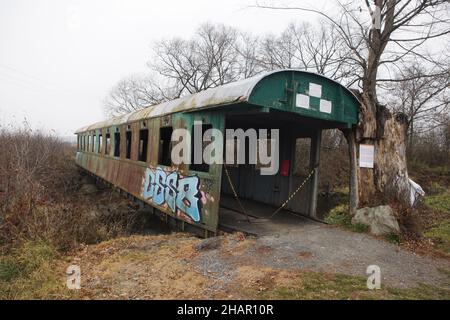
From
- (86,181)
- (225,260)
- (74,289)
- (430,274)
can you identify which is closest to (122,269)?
(74,289)

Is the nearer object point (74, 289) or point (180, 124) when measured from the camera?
point (74, 289)

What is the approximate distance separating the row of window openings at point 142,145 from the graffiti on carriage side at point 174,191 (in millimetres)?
655

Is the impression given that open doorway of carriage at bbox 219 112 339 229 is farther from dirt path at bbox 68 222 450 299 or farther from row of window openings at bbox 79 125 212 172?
dirt path at bbox 68 222 450 299

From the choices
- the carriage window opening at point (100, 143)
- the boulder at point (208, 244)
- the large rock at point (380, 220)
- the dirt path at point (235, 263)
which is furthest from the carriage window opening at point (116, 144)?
the large rock at point (380, 220)

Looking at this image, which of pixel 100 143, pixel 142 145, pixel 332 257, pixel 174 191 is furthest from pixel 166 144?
pixel 100 143

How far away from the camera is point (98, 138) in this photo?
1839 centimetres

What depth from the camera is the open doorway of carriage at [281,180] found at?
30.1ft

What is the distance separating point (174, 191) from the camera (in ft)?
29.3

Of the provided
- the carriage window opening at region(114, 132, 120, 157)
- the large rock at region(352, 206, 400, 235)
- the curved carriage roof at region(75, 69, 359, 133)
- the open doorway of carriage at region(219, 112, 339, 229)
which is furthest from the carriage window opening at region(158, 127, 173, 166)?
the large rock at region(352, 206, 400, 235)

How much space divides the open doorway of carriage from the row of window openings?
1.56 metres

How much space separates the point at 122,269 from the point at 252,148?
7.14 metres

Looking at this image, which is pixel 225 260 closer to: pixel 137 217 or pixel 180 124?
pixel 180 124

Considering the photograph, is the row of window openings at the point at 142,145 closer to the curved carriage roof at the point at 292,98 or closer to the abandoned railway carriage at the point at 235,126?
the abandoned railway carriage at the point at 235,126

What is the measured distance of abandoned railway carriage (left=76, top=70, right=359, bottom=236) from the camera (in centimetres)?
716
